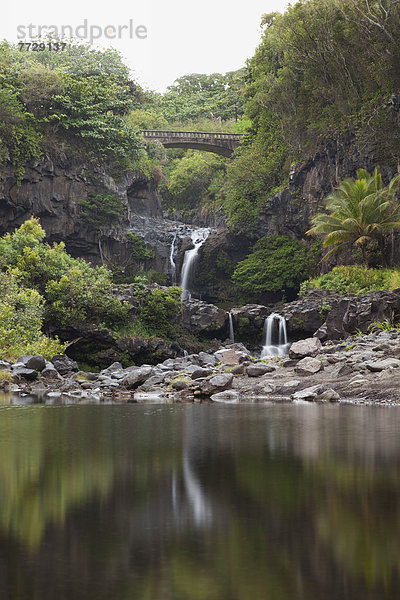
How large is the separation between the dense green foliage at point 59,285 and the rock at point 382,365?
12654 mm

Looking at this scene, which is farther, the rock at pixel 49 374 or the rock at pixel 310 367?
the rock at pixel 49 374

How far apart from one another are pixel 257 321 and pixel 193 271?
27.1 feet

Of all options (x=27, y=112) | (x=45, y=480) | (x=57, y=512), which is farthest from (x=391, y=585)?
(x=27, y=112)

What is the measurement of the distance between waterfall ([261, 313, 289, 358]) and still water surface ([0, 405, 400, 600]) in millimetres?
18801

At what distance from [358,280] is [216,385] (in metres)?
14.3

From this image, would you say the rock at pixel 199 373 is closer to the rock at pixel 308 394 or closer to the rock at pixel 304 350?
the rock at pixel 304 350

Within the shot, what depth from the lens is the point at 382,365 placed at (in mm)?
9195

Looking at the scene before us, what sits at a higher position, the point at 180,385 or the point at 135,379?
the point at 180,385

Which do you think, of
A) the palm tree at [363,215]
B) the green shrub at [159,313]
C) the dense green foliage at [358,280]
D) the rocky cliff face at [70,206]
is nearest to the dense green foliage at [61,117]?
the rocky cliff face at [70,206]

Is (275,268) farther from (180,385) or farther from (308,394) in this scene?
(308,394)

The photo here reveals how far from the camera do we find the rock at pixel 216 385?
391 inches

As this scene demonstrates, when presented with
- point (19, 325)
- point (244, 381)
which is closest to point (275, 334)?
point (19, 325)

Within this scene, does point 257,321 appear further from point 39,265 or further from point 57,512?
point 57,512

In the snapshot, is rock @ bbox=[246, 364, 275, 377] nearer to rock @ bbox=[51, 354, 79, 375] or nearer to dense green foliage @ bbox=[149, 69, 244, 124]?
rock @ bbox=[51, 354, 79, 375]
